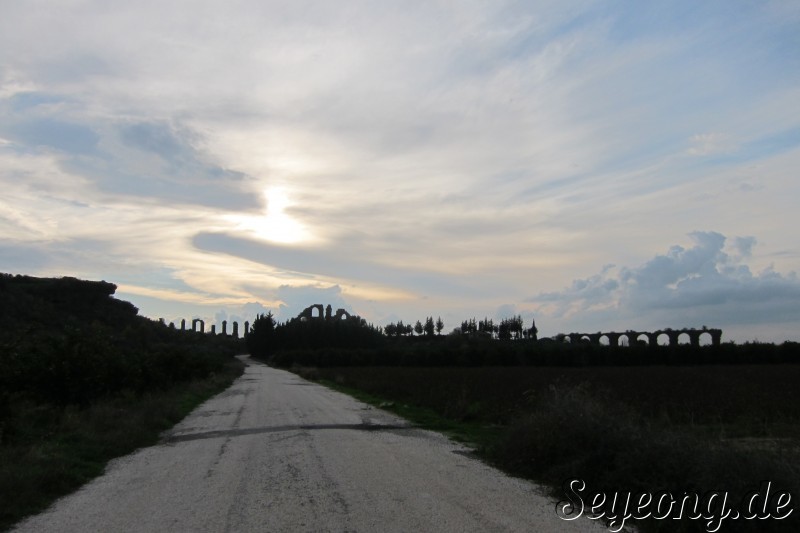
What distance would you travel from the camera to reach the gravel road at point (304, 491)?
7930 mm

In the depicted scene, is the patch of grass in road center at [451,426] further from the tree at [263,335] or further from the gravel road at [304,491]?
the tree at [263,335]

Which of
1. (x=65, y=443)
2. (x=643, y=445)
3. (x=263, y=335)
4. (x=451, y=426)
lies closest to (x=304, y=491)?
(x=643, y=445)

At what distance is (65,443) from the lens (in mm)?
14406

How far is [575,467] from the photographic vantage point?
10.2 metres

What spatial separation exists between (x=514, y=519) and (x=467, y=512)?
1.94 feet

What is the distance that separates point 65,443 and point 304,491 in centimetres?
736

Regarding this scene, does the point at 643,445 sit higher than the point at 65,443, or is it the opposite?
the point at 643,445

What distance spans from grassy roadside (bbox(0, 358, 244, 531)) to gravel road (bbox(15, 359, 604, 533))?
Answer: 1.23ft

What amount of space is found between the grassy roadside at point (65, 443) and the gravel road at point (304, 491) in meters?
0.37

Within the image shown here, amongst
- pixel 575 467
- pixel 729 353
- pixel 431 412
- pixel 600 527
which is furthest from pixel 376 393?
pixel 729 353

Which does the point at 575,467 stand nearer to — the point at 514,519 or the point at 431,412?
the point at 514,519

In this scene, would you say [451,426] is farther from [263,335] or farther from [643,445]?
[263,335]

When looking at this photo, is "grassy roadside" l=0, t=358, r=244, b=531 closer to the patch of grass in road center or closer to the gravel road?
the gravel road

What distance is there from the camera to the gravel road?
7.93 metres
